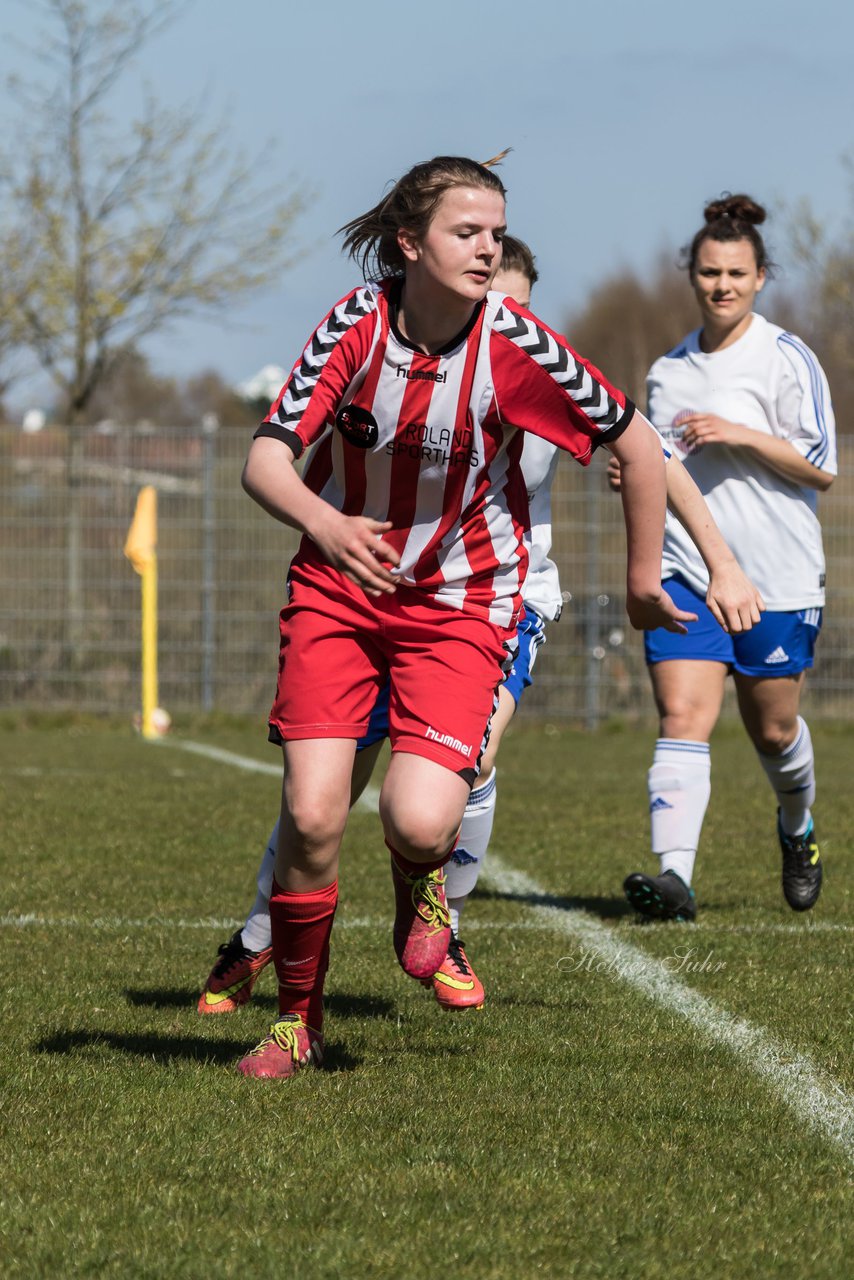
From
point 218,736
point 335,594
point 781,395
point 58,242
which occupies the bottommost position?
point 218,736

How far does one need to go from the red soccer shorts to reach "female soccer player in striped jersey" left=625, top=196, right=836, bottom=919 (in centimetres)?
250

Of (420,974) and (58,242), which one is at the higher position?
(58,242)

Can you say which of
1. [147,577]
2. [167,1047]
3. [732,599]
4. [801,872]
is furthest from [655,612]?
[147,577]

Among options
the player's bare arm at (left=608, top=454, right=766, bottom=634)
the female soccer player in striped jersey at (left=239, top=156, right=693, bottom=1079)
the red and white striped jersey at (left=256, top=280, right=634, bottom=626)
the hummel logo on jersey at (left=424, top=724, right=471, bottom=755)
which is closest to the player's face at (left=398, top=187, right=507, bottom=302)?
the female soccer player in striped jersey at (left=239, top=156, right=693, bottom=1079)

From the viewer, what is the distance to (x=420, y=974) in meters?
4.12

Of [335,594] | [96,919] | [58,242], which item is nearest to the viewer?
[335,594]

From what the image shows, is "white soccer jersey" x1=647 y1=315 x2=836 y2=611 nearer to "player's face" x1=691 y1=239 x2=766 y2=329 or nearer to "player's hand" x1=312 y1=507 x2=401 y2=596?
"player's face" x1=691 y1=239 x2=766 y2=329

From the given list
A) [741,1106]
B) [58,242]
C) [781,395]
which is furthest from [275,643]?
[741,1106]

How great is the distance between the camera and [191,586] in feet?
58.7

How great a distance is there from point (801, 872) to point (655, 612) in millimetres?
2676

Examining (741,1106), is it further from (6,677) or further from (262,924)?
(6,677)

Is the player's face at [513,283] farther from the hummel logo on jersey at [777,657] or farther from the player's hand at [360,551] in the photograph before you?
the player's hand at [360,551]

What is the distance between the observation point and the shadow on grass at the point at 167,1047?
165 inches

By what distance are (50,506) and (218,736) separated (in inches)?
128
